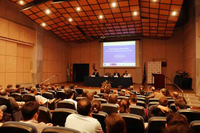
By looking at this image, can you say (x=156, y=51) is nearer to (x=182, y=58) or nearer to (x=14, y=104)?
(x=182, y=58)

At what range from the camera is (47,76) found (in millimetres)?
11852

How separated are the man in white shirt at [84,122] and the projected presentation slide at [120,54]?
34.0 feet

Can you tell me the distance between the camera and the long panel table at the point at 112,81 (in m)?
9.34

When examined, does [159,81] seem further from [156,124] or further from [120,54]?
[156,124]

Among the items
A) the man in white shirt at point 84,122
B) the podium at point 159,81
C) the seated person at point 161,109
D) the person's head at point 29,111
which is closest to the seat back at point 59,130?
the man in white shirt at point 84,122

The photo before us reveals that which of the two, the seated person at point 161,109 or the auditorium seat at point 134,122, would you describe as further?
the seated person at point 161,109

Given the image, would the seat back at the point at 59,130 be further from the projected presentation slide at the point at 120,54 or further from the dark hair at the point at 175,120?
the projected presentation slide at the point at 120,54

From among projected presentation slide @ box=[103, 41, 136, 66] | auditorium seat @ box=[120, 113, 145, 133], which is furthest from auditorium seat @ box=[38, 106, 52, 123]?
projected presentation slide @ box=[103, 41, 136, 66]

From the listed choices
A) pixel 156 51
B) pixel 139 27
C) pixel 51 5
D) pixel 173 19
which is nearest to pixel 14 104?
pixel 51 5

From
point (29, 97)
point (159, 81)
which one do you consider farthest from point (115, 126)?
point (159, 81)

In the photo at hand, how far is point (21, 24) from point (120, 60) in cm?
774

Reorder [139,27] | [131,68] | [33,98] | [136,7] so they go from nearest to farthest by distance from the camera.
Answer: [33,98] → [136,7] → [139,27] → [131,68]

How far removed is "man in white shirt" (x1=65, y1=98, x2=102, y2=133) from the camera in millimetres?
1533

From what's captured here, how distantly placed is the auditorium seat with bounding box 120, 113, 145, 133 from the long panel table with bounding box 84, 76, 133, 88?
7585mm
